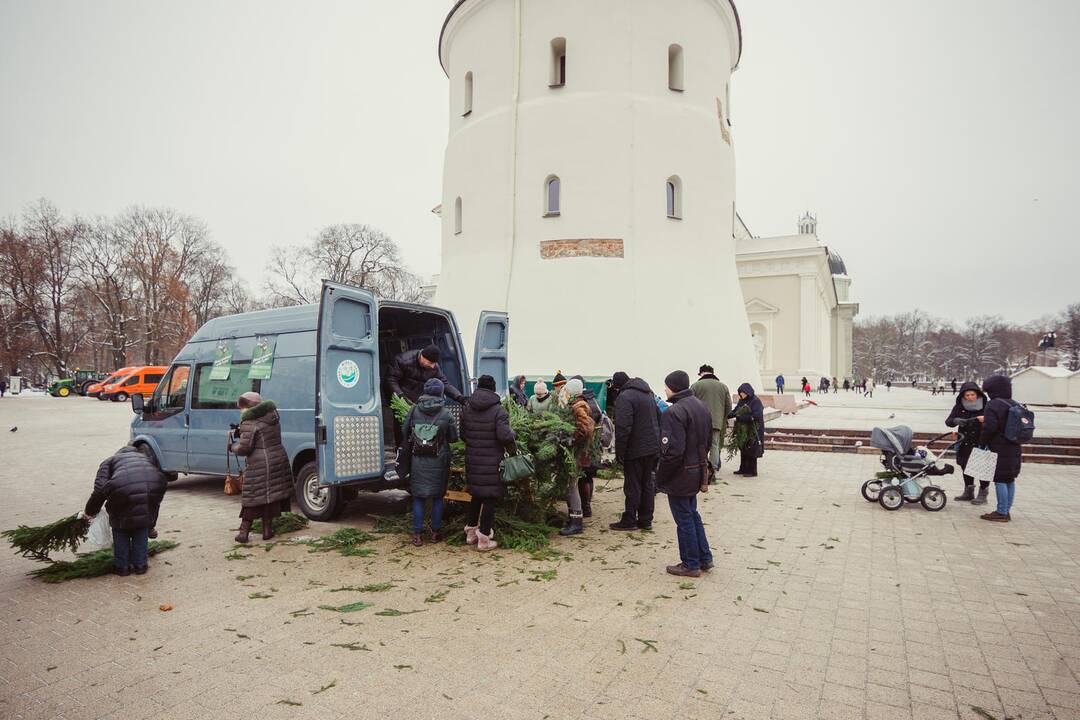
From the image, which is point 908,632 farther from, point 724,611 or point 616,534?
point 616,534

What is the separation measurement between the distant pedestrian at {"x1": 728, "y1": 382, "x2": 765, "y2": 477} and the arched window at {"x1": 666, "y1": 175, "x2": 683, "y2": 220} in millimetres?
10524

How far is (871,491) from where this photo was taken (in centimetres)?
888

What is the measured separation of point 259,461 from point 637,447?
4.22 metres

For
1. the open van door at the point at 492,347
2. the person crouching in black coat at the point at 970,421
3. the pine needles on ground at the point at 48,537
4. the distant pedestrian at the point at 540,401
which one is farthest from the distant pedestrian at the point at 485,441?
the person crouching in black coat at the point at 970,421

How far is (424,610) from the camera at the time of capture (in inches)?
187

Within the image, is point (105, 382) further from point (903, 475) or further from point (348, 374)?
point (903, 475)

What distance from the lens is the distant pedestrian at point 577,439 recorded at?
270 inches

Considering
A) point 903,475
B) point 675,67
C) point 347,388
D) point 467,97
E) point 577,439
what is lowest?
point 903,475

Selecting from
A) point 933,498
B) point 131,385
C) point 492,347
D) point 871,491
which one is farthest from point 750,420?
point 131,385

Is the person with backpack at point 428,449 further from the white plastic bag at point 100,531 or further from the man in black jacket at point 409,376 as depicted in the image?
the white plastic bag at point 100,531

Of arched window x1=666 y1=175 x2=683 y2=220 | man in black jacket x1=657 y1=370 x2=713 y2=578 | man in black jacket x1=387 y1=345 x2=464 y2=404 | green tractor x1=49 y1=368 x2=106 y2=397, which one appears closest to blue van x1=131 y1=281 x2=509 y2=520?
man in black jacket x1=387 y1=345 x2=464 y2=404

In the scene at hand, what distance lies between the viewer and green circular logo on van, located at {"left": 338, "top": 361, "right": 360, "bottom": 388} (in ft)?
23.2

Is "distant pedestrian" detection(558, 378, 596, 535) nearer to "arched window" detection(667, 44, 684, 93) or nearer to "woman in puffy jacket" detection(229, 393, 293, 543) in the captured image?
"woman in puffy jacket" detection(229, 393, 293, 543)

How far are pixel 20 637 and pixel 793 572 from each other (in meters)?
6.20
